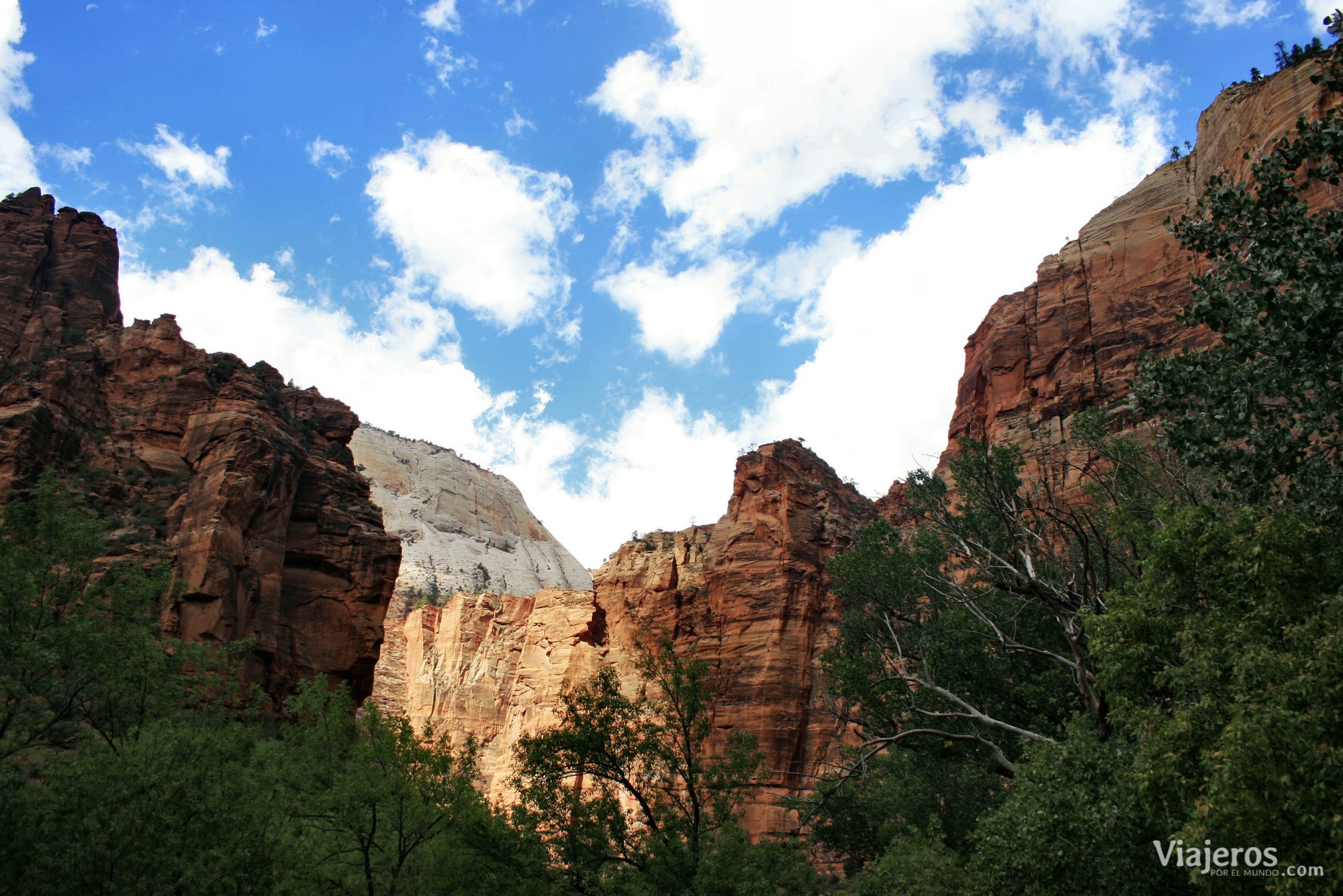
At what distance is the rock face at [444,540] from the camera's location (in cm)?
7850

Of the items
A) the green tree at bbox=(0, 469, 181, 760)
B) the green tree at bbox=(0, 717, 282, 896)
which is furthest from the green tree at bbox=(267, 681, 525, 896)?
the green tree at bbox=(0, 469, 181, 760)

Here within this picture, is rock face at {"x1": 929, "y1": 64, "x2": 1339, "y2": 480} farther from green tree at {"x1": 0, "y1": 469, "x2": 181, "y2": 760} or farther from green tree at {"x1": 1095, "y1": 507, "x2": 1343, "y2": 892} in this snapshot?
green tree at {"x1": 0, "y1": 469, "x2": 181, "y2": 760}

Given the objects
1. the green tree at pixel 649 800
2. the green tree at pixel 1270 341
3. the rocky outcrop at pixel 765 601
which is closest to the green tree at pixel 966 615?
the green tree at pixel 649 800

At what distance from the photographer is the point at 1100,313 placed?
154 ft

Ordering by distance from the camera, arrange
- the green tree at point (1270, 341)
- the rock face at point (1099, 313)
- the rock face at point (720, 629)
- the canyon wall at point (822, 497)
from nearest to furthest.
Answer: the green tree at point (1270, 341) < the rock face at point (1099, 313) < the canyon wall at point (822, 497) < the rock face at point (720, 629)

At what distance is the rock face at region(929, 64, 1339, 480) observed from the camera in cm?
4162

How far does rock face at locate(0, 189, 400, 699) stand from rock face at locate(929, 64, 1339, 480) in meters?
31.1

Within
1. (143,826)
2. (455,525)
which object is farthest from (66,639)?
(455,525)

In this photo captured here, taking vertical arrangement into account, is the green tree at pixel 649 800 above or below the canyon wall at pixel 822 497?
below

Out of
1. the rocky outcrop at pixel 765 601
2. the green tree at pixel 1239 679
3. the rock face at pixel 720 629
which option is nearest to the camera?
the green tree at pixel 1239 679

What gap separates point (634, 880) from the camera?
64.5ft

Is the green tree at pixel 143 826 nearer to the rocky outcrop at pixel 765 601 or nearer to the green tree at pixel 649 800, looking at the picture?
the green tree at pixel 649 800

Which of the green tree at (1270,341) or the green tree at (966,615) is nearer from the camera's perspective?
the green tree at (1270,341)

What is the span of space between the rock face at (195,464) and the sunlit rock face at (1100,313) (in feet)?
111
